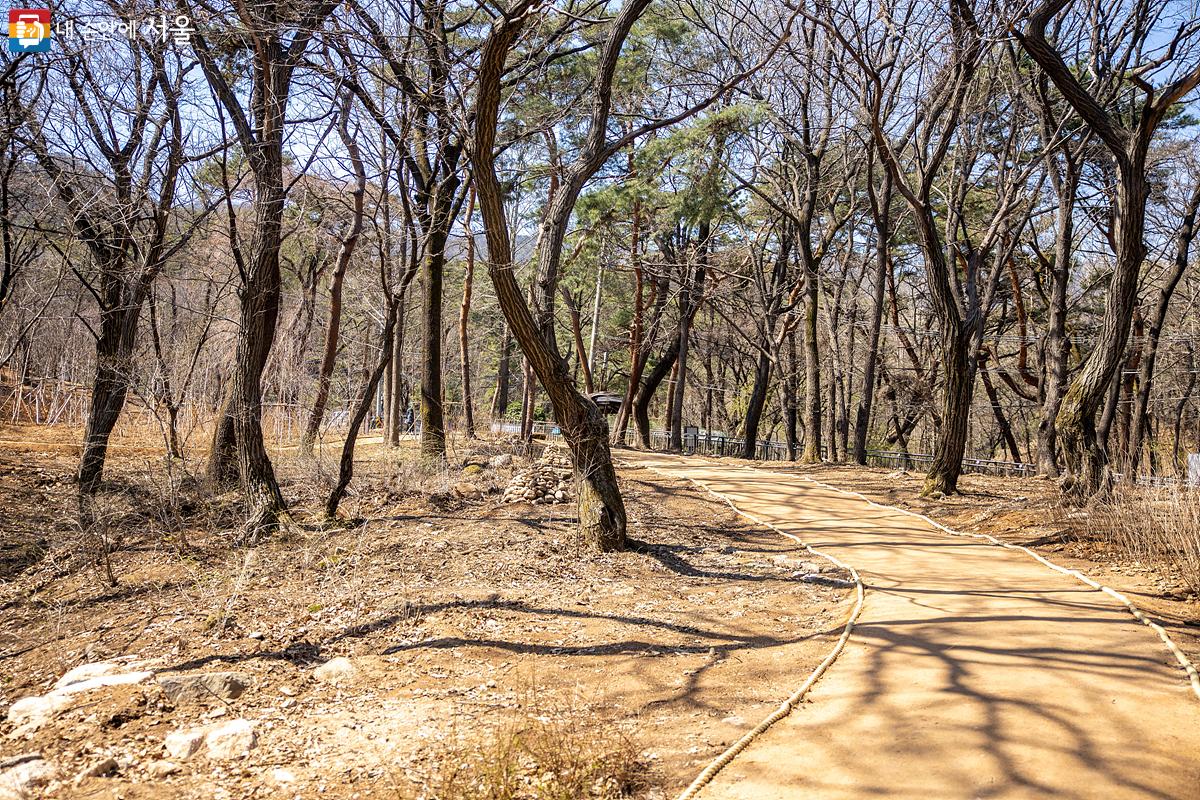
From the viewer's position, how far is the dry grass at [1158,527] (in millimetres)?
5320

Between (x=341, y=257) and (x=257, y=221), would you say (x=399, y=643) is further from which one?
(x=341, y=257)

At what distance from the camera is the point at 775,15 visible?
1271 centimetres

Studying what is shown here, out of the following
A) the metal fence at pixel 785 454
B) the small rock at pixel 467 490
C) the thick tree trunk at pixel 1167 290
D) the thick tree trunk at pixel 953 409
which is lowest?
the small rock at pixel 467 490

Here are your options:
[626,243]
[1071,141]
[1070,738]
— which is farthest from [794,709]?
[626,243]

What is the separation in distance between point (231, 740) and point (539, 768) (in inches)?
58.6

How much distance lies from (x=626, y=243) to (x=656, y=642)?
15.9 meters

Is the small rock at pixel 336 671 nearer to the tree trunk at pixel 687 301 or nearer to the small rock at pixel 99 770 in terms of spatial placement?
the small rock at pixel 99 770

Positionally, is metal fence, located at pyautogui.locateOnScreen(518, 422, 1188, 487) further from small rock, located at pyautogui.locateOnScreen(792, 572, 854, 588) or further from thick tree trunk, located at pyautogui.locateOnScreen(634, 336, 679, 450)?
small rock, located at pyautogui.locateOnScreen(792, 572, 854, 588)

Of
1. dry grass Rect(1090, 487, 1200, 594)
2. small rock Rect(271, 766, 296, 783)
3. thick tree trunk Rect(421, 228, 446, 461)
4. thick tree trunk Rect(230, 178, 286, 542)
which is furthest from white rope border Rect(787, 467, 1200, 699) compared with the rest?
thick tree trunk Rect(230, 178, 286, 542)

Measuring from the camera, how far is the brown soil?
16.1ft

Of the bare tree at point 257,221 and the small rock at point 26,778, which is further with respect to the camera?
the bare tree at point 257,221
